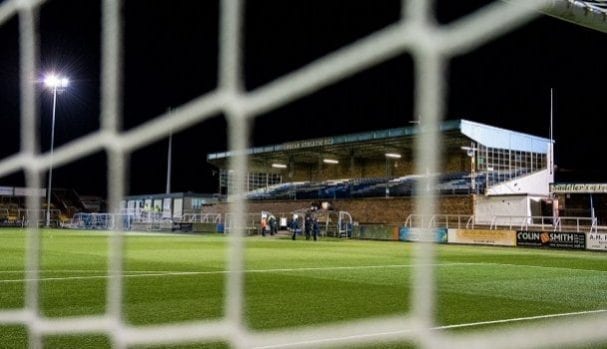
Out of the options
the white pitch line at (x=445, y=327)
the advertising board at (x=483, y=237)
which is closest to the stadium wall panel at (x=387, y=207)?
the advertising board at (x=483, y=237)

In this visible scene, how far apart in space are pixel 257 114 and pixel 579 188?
23.4m

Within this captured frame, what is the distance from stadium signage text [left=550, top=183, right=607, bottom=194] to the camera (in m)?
23.2

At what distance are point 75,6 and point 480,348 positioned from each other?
3.79 metres

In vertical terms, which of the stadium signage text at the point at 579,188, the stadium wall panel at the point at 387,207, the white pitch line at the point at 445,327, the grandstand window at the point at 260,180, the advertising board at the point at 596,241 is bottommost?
the white pitch line at the point at 445,327

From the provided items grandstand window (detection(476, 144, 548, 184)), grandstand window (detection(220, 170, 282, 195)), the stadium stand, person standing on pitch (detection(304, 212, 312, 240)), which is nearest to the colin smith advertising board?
the stadium stand

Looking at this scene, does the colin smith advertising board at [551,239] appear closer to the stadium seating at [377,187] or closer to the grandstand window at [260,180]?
A: the stadium seating at [377,187]

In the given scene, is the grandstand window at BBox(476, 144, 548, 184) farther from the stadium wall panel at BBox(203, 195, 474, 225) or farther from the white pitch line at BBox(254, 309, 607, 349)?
the white pitch line at BBox(254, 309, 607, 349)

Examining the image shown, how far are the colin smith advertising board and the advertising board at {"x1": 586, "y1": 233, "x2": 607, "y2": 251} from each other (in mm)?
125

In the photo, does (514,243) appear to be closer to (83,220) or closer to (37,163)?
(37,163)

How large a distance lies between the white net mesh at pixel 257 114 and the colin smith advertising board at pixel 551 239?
13912 mm

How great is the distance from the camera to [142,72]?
525 centimetres

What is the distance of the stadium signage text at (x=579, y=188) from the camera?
76.2ft

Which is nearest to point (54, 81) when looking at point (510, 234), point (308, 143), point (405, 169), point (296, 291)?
point (296, 291)

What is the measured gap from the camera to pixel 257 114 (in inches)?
91.0
